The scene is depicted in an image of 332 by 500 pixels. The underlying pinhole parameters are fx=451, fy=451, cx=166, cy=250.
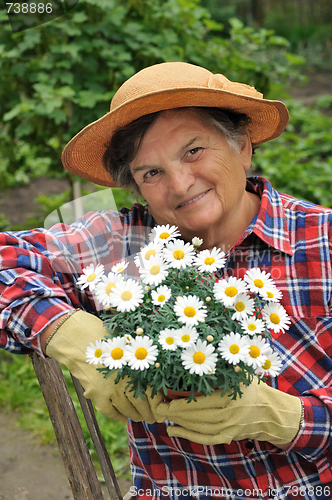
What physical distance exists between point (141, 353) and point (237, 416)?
364mm

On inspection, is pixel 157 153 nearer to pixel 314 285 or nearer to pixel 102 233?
pixel 102 233

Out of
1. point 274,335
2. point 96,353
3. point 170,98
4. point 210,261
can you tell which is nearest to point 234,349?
point 210,261

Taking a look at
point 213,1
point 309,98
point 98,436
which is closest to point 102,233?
point 98,436

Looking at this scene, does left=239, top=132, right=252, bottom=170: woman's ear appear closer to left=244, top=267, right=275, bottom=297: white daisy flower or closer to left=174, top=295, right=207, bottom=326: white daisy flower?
left=244, top=267, right=275, bottom=297: white daisy flower

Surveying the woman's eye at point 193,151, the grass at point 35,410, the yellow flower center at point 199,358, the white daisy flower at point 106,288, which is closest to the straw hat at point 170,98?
the woman's eye at point 193,151

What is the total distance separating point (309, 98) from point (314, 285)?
7686 mm

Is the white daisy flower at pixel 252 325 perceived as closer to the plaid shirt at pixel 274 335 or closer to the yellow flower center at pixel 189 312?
the yellow flower center at pixel 189 312

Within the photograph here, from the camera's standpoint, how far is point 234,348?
1001 millimetres

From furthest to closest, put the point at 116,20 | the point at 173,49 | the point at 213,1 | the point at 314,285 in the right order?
the point at 213,1 → the point at 173,49 → the point at 116,20 → the point at 314,285

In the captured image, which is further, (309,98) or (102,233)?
(309,98)

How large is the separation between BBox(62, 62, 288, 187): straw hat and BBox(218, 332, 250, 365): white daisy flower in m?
0.74

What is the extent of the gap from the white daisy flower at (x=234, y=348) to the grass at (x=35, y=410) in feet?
6.34

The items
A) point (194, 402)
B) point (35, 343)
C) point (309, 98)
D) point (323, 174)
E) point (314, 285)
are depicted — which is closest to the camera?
point (194, 402)

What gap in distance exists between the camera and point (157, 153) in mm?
1451
